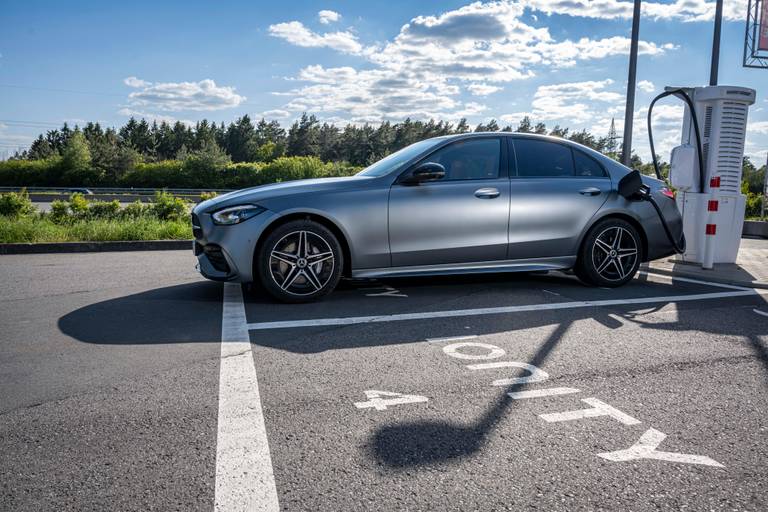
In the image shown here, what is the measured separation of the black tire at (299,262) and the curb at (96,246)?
545 centimetres

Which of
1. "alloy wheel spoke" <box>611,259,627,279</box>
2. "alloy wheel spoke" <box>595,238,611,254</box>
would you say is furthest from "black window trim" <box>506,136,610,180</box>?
"alloy wheel spoke" <box>611,259,627,279</box>

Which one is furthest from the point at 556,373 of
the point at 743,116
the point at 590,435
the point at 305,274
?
the point at 743,116

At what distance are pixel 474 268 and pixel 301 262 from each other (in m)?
1.74

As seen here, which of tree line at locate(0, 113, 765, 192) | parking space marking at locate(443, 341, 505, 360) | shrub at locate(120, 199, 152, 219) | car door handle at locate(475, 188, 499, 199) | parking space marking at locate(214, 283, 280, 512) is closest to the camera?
parking space marking at locate(214, 283, 280, 512)

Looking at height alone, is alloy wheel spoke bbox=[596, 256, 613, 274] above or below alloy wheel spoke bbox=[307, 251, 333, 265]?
below

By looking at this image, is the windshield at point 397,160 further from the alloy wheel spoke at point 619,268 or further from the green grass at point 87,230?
the green grass at point 87,230

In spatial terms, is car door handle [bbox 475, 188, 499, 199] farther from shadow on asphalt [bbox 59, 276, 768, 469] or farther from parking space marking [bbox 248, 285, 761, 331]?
shadow on asphalt [bbox 59, 276, 768, 469]

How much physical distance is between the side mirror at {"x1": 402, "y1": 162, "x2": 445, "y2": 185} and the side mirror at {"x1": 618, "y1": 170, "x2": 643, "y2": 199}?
215 cm

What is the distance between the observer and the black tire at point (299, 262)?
5668 mm

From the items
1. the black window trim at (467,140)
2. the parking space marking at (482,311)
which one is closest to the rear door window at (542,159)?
the black window trim at (467,140)

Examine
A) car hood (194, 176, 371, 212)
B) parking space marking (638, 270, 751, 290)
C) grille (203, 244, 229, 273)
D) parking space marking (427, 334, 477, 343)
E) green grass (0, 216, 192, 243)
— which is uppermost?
car hood (194, 176, 371, 212)

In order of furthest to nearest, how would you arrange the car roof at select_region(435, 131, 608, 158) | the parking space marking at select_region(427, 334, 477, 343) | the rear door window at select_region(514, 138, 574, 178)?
the rear door window at select_region(514, 138, 574, 178)
the car roof at select_region(435, 131, 608, 158)
the parking space marking at select_region(427, 334, 477, 343)

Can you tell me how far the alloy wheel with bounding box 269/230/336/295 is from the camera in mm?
5707

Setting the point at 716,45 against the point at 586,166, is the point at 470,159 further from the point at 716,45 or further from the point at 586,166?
the point at 716,45
